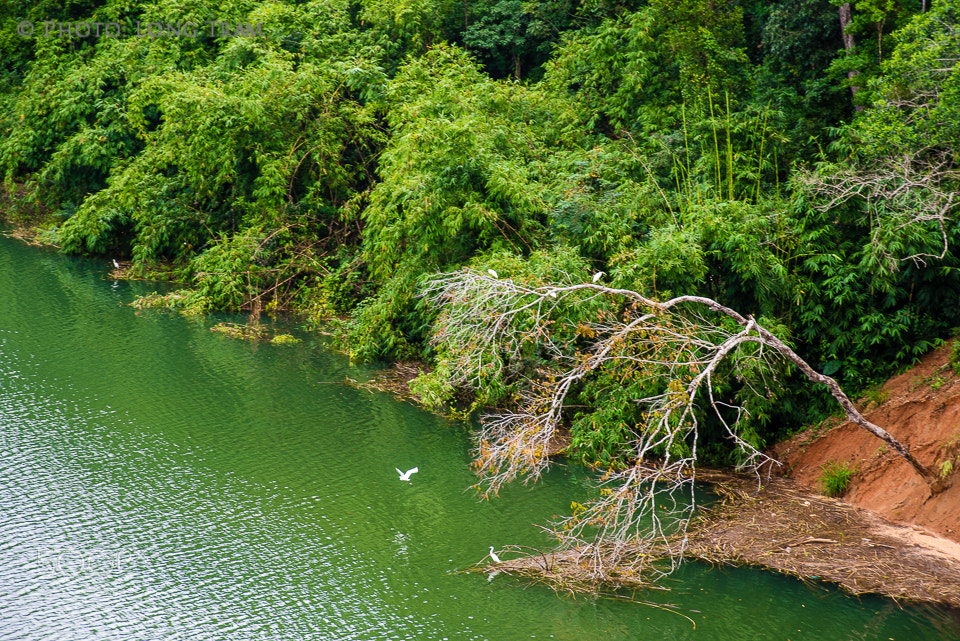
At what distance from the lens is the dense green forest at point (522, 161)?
Answer: 32.3 ft

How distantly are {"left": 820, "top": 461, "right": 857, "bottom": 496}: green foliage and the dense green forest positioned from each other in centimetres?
87

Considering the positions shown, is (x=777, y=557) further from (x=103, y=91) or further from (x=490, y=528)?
(x=103, y=91)

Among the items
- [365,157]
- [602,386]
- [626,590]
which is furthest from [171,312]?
[626,590]

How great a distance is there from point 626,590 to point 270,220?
39.0 ft

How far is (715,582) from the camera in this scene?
26.1ft

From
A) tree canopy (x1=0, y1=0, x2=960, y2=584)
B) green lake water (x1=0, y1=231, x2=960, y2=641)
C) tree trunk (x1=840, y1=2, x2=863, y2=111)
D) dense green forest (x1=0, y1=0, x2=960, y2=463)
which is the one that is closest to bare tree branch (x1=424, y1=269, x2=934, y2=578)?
tree canopy (x1=0, y1=0, x2=960, y2=584)

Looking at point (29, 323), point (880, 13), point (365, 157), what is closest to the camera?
point (880, 13)

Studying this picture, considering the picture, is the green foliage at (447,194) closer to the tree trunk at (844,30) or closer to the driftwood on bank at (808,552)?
the tree trunk at (844,30)

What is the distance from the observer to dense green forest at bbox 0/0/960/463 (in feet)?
32.3

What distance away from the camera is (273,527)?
8.75 meters

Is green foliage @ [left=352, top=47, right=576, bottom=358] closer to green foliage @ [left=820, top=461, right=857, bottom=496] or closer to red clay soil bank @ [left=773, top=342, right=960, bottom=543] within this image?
red clay soil bank @ [left=773, top=342, right=960, bottom=543]

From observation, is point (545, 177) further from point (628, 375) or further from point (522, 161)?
point (628, 375)

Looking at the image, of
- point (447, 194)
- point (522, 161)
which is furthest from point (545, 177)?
point (447, 194)

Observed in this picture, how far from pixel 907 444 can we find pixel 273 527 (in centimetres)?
676
